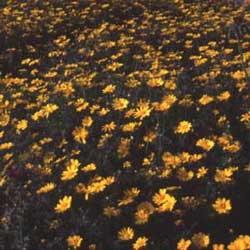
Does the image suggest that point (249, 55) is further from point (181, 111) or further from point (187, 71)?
A: point (181, 111)

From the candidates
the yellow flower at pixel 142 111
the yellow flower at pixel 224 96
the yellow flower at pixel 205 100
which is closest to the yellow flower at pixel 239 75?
the yellow flower at pixel 224 96

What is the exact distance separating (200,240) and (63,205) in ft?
3.60

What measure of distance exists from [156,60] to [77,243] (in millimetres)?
3320

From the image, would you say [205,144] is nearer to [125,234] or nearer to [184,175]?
[184,175]

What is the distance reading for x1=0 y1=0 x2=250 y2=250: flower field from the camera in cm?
464

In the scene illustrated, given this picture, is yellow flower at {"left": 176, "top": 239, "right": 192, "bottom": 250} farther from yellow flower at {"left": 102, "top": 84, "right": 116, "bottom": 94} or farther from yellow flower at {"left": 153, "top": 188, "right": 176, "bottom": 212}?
yellow flower at {"left": 102, "top": 84, "right": 116, "bottom": 94}

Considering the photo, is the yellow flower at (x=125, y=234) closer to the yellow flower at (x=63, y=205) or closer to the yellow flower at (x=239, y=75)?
the yellow flower at (x=63, y=205)

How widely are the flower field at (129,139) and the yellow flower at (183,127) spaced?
1 cm

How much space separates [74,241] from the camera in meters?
4.47

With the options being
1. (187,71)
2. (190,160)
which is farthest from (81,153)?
(187,71)

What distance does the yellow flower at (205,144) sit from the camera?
5.29 m

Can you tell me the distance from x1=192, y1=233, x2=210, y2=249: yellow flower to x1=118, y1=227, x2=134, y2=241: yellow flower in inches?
17.5

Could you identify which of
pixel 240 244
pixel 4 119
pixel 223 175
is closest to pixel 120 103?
pixel 4 119

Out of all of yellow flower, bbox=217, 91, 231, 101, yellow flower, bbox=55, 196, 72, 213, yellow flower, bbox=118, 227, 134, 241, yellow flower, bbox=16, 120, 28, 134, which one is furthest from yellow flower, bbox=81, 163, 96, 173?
yellow flower, bbox=217, 91, 231, 101
